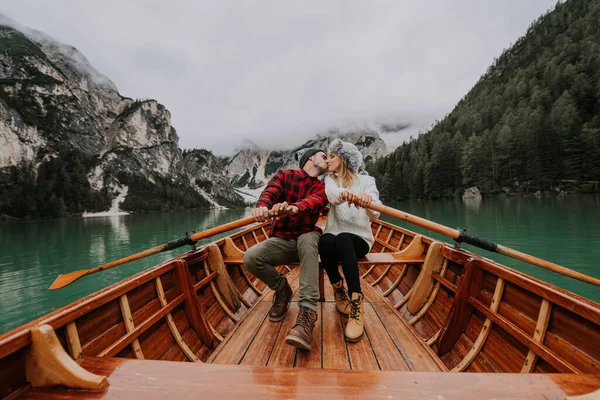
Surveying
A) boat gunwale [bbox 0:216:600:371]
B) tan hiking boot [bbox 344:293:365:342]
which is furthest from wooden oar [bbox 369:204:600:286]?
tan hiking boot [bbox 344:293:365:342]

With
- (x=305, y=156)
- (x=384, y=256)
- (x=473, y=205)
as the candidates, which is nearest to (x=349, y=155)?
(x=305, y=156)

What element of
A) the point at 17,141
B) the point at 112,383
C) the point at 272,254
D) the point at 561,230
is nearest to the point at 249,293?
the point at 272,254

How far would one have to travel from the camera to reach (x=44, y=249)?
19250 millimetres

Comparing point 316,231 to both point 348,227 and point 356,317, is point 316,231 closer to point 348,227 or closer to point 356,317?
point 348,227

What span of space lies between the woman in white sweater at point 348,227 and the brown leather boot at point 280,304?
0.61 metres

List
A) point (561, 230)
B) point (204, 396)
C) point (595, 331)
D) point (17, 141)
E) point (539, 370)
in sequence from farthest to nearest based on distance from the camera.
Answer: point (17, 141)
point (561, 230)
point (539, 370)
point (595, 331)
point (204, 396)

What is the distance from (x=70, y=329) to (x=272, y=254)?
180cm

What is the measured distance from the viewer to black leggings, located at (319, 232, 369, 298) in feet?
9.25

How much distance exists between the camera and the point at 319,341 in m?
2.79

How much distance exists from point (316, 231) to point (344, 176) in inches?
27.7

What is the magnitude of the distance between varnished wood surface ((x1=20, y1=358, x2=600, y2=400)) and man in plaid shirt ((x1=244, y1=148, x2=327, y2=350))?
116cm

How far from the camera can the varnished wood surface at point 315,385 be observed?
1230 millimetres

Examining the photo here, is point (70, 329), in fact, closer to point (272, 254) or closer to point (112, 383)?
point (112, 383)

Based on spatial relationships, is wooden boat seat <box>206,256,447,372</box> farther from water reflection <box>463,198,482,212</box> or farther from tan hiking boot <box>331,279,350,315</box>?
water reflection <box>463,198,482,212</box>
